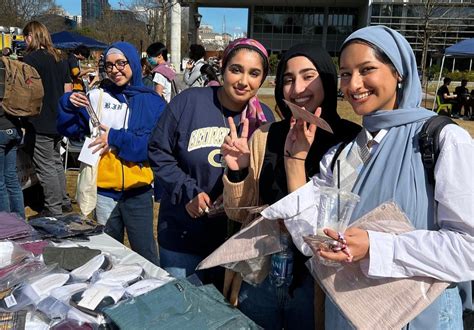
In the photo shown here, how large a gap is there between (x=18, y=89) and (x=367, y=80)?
3.36m

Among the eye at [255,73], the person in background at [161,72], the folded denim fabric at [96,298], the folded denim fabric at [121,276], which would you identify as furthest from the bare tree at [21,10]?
the folded denim fabric at [96,298]

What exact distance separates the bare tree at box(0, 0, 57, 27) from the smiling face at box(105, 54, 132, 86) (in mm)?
28394

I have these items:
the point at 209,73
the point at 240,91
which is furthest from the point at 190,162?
the point at 209,73

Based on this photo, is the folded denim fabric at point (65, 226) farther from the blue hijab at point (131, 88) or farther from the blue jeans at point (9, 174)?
the blue jeans at point (9, 174)

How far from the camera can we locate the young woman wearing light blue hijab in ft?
4.28

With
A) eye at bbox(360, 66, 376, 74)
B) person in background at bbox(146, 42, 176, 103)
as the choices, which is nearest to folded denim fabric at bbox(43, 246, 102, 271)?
eye at bbox(360, 66, 376, 74)

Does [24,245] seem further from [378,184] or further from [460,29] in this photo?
[460,29]

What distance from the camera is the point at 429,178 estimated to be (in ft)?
4.52

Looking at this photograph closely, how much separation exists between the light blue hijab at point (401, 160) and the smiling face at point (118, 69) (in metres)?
1.89

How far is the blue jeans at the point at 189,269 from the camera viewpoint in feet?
7.68

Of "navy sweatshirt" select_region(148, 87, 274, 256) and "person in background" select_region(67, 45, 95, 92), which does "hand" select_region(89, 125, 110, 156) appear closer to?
"navy sweatshirt" select_region(148, 87, 274, 256)

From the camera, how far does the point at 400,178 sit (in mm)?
1390

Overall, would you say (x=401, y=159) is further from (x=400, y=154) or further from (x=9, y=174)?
(x=9, y=174)

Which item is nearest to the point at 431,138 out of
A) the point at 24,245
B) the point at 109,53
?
the point at 24,245
